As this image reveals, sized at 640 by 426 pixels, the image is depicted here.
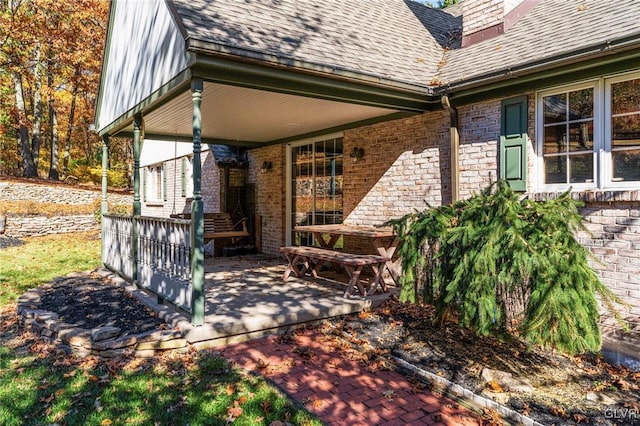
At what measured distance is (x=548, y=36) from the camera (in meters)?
5.62

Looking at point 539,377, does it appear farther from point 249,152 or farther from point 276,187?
point 249,152

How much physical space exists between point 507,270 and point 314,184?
596 centimetres

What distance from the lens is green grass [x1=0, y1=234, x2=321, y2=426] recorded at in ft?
10.4

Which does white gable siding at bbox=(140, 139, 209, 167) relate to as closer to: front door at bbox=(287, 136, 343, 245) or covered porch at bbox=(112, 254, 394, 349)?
front door at bbox=(287, 136, 343, 245)

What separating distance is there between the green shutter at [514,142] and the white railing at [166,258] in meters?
3.99

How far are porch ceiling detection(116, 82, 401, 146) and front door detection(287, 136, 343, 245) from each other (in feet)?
1.37

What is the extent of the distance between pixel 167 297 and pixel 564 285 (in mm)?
4424

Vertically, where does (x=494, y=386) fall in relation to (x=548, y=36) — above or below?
below

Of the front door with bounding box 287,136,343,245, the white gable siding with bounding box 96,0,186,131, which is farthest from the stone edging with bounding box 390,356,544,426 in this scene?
the front door with bounding box 287,136,343,245

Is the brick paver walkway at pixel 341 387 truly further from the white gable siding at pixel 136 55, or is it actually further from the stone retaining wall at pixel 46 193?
the stone retaining wall at pixel 46 193

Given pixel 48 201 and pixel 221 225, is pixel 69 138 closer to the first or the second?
pixel 48 201

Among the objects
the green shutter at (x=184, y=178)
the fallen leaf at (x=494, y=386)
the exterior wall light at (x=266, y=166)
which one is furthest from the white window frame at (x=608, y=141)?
the green shutter at (x=184, y=178)

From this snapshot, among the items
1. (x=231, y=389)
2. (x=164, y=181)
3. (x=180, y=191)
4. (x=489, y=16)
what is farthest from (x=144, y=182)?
(x=231, y=389)

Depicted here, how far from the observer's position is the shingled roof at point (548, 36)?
15.6ft
